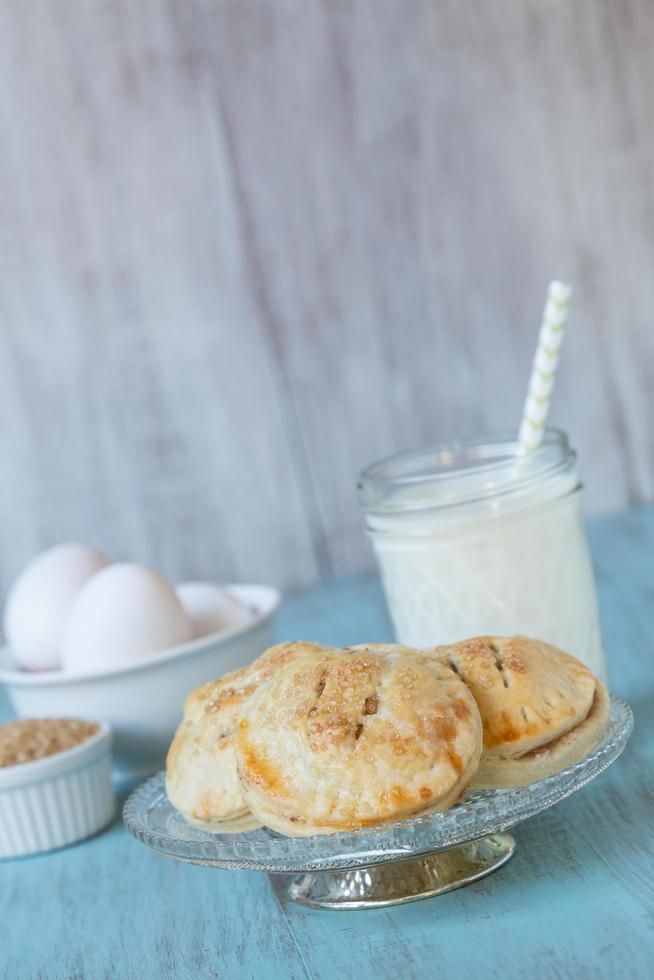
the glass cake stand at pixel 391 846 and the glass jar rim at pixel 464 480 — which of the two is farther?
the glass jar rim at pixel 464 480

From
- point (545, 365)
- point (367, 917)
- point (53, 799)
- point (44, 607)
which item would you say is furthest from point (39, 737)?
point (545, 365)

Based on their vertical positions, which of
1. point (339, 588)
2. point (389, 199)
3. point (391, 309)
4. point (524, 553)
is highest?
point (389, 199)

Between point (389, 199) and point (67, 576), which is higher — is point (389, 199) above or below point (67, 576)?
above

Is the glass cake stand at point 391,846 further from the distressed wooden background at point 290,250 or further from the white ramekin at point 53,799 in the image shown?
the distressed wooden background at point 290,250

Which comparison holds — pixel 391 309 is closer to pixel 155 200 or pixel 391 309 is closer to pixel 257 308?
pixel 257 308

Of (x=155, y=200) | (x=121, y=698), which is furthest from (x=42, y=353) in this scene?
(x=121, y=698)

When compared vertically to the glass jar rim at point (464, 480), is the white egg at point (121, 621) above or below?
below

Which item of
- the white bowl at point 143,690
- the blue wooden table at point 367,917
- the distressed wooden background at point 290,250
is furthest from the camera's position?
the distressed wooden background at point 290,250

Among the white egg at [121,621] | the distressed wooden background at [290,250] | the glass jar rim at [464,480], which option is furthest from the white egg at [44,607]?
the distressed wooden background at [290,250]
